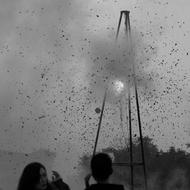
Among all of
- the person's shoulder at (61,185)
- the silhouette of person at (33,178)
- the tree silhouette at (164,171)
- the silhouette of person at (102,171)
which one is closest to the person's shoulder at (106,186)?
the silhouette of person at (102,171)

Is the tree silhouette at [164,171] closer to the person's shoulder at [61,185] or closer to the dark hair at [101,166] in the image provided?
the person's shoulder at [61,185]

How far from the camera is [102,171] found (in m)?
4.42

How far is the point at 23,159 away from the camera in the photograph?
367 ft

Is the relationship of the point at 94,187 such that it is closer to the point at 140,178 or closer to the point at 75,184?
the point at 140,178

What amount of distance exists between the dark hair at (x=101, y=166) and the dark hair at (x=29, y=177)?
577mm

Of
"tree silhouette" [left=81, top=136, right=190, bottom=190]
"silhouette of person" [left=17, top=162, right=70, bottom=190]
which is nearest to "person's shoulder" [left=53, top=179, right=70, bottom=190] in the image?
"silhouette of person" [left=17, top=162, right=70, bottom=190]

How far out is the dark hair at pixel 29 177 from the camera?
4582 mm

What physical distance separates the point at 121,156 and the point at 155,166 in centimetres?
790

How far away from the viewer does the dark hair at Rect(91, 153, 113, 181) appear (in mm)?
4383

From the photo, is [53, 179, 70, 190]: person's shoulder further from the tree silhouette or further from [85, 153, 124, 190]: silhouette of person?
the tree silhouette

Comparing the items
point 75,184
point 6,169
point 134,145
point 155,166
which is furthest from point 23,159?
point 155,166

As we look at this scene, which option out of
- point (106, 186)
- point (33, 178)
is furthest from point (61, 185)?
point (106, 186)

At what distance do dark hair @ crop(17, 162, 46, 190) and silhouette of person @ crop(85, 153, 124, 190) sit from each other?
551 millimetres

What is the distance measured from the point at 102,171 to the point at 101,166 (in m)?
0.05
